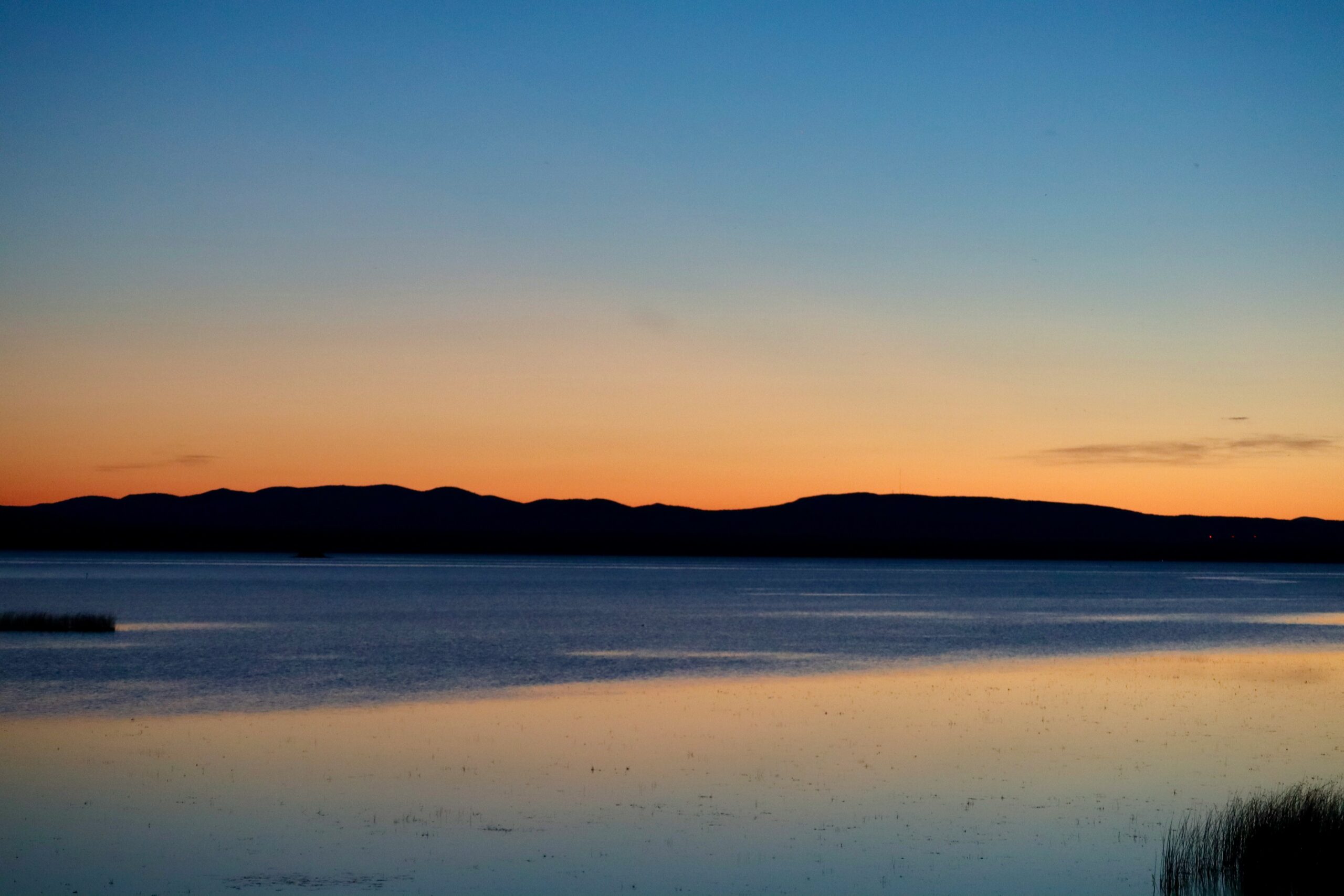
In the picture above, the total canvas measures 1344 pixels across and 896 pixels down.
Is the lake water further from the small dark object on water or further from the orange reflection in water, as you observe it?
the small dark object on water

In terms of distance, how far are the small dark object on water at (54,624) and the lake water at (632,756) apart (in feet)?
6.08

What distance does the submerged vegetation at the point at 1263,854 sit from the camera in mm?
13578

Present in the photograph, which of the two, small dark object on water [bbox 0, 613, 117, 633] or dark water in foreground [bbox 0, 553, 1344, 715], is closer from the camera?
dark water in foreground [bbox 0, 553, 1344, 715]

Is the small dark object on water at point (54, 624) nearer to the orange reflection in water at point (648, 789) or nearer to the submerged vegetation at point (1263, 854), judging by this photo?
the orange reflection in water at point (648, 789)

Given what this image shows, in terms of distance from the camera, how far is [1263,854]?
14055mm

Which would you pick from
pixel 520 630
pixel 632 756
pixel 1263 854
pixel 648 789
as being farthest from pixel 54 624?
pixel 1263 854

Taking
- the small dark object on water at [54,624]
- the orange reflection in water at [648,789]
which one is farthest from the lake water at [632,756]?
the small dark object on water at [54,624]

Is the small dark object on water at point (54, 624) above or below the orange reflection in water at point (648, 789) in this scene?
above

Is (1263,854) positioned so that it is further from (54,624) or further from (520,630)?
(54,624)

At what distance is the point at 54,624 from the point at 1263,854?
46.4 meters

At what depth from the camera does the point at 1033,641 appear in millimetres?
49156

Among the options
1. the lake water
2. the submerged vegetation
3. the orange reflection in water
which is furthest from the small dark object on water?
the submerged vegetation

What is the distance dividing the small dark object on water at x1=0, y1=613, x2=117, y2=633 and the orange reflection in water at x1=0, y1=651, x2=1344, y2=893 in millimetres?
26321

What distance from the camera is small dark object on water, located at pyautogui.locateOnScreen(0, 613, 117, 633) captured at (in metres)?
48.1
